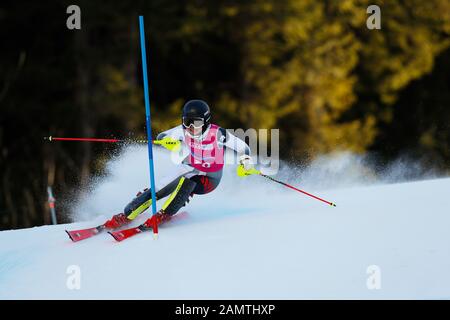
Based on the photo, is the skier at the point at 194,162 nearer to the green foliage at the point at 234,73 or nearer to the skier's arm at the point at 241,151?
the skier's arm at the point at 241,151

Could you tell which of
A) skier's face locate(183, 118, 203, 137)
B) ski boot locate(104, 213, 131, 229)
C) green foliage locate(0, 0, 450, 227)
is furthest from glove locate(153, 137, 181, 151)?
green foliage locate(0, 0, 450, 227)

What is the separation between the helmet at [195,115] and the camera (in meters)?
5.22

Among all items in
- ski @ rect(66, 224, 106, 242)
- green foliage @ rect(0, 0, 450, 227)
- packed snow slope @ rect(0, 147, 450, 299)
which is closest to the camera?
packed snow slope @ rect(0, 147, 450, 299)

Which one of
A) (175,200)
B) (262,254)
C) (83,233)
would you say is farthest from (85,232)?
(262,254)

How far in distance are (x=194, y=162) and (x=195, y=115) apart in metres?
0.47

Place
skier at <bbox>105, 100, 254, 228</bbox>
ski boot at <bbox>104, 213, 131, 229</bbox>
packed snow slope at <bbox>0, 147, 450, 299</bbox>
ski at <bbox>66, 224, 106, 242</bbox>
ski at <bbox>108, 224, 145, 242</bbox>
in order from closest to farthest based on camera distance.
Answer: packed snow slope at <bbox>0, 147, 450, 299</bbox>
ski at <bbox>108, 224, 145, 242</bbox>
ski at <bbox>66, 224, 106, 242</bbox>
skier at <bbox>105, 100, 254, 228</bbox>
ski boot at <bbox>104, 213, 131, 229</bbox>

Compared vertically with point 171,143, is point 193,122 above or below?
above

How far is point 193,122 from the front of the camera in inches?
207

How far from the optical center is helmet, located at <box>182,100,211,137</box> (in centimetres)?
522

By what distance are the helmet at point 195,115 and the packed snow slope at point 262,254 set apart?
71 centimetres

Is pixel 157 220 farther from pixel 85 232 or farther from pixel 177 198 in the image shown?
pixel 85 232

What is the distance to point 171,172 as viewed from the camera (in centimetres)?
562

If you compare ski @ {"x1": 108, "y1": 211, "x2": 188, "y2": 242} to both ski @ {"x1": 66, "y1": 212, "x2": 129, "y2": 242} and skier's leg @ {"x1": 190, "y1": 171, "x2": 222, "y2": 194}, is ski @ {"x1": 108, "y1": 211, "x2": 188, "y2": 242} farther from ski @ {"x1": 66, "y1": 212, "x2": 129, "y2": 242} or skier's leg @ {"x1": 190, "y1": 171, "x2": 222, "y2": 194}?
skier's leg @ {"x1": 190, "y1": 171, "x2": 222, "y2": 194}
